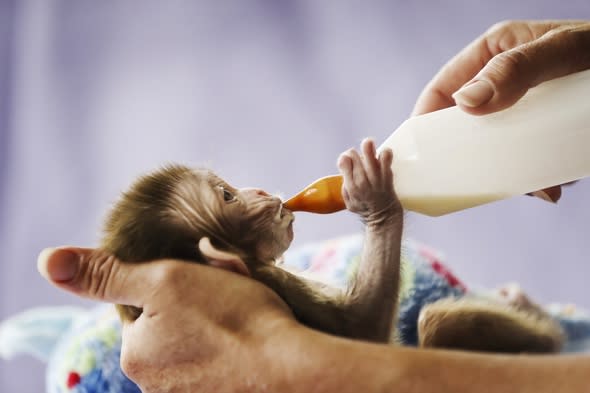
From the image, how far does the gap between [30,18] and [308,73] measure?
0.86 meters

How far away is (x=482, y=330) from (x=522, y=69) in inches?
13.8

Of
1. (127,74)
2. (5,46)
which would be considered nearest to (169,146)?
(127,74)

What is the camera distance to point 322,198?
2.83ft

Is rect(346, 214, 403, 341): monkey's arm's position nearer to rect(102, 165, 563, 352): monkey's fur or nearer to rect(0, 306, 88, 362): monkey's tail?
rect(102, 165, 563, 352): monkey's fur

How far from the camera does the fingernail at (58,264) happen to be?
0.71 metres

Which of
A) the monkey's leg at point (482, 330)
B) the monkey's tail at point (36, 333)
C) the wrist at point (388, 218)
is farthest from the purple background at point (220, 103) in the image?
the wrist at point (388, 218)

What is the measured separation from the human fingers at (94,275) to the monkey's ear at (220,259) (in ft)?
0.20

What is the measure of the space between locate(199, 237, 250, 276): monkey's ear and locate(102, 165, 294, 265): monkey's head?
2 cm

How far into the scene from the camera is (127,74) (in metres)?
2.14

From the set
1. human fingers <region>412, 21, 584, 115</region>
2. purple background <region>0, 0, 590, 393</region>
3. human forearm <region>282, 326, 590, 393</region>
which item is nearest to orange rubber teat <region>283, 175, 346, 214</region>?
human forearm <region>282, 326, 590, 393</region>

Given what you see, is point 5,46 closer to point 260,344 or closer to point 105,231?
point 105,231

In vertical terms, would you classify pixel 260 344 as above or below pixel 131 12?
below

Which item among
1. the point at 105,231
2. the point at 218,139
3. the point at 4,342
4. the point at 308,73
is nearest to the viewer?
the point at 105,231

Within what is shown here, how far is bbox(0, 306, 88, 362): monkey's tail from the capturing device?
58.4 inches
